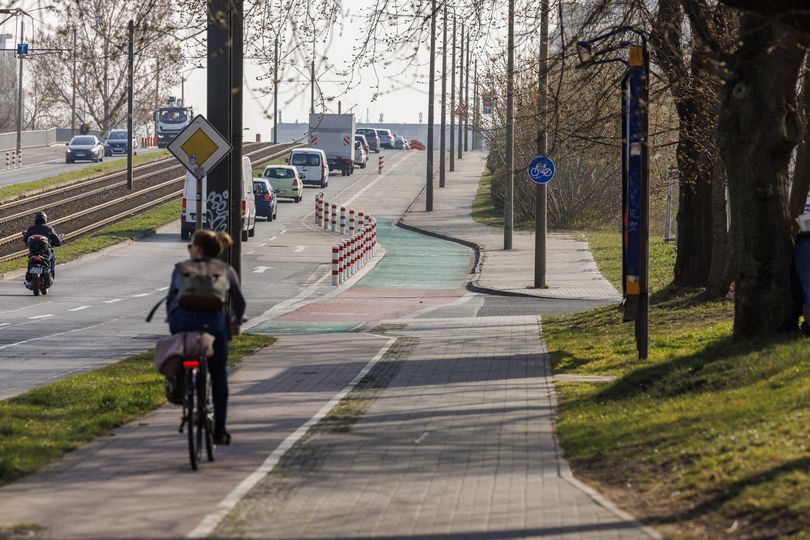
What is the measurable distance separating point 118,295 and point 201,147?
1175 cm

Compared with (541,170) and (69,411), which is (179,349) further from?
(541,170)

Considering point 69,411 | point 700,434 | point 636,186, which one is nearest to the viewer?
point 700,434

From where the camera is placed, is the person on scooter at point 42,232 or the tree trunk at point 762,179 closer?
the tree trunk at point 762,179

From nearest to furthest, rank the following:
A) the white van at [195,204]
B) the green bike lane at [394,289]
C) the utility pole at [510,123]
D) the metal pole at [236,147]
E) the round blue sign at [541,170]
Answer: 1. the metal pole at [236,147]
2. the green bike lane at [394,289]
3. the utility pole at [510,123]
4. the round blue sign at [541,170]
5. the white van at [195,204]

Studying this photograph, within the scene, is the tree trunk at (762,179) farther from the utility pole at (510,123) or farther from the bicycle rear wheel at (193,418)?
the bicycle rear wheel at (193,418)

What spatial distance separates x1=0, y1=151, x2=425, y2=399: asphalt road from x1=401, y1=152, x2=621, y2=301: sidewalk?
3682 millimetres

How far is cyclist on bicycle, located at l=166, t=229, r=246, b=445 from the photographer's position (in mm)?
9328

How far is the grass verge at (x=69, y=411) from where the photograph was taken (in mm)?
9830

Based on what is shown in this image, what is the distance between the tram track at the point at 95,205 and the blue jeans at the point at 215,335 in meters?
27.0

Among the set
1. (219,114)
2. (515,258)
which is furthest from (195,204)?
(219,114)

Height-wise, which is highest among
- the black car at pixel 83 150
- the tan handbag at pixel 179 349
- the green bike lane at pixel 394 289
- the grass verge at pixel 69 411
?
the black car at pixel 83 150

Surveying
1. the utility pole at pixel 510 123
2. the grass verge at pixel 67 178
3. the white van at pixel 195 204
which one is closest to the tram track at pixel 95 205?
the grass verge at pixel 67 178

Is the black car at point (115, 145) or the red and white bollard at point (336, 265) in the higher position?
the black car at point (115, 145)

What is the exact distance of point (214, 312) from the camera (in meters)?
9.39
